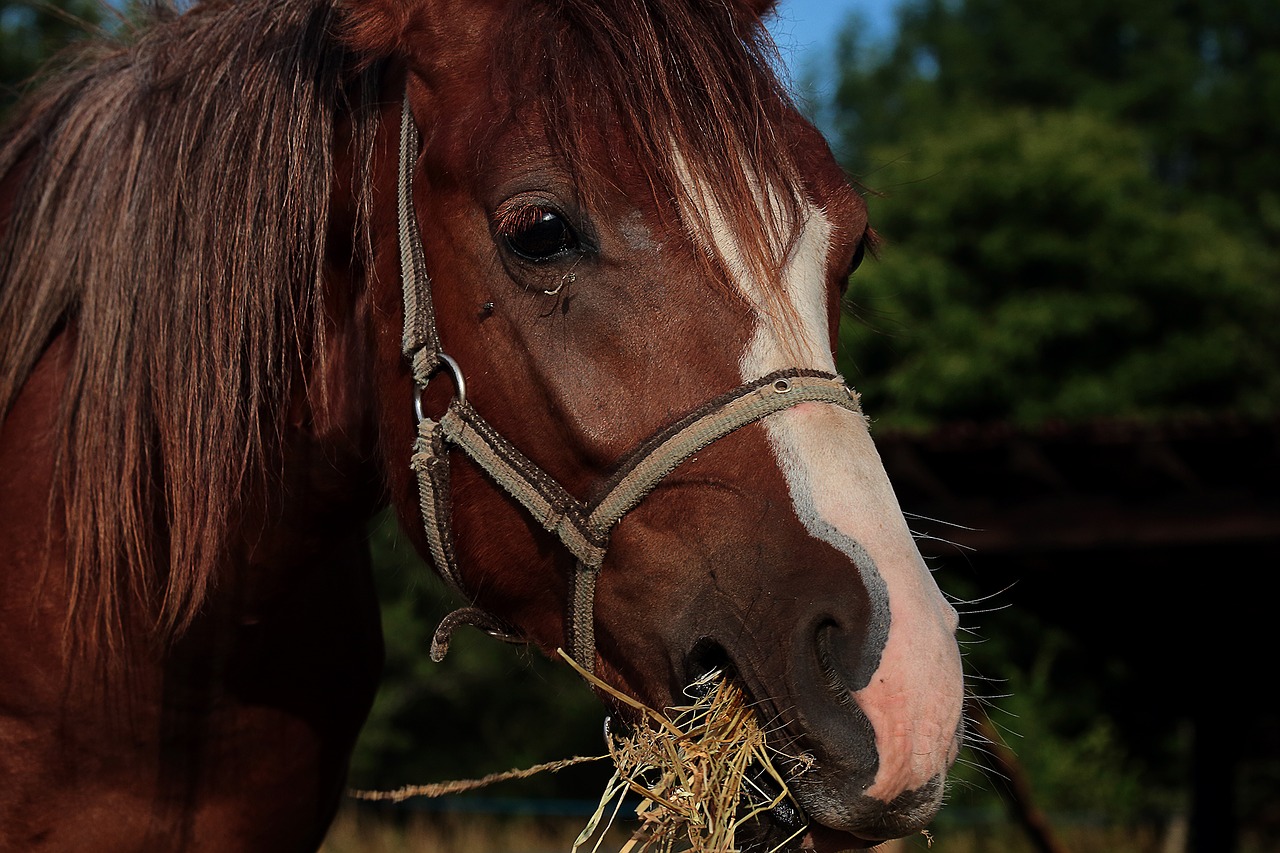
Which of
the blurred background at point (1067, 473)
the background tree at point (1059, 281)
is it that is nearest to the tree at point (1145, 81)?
the blurred background at point (1067, 473)

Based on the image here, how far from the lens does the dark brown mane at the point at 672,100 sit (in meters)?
1.65

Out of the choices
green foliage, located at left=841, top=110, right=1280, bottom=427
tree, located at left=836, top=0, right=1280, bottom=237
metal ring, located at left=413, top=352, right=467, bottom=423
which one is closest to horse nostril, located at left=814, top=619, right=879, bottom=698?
metal ring, located at left=413, top=352, right=467, bottom=423

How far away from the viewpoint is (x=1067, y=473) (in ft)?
19.3

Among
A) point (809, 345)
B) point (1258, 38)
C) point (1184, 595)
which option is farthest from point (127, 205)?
point (1258, 38)

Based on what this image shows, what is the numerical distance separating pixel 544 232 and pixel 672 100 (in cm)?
27

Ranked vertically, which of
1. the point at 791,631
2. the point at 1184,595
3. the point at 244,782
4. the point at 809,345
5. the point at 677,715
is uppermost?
the point at 809,345

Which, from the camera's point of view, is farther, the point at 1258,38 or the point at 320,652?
the point at 1258,38

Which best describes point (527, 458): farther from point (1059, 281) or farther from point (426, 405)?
point (1059, 281)

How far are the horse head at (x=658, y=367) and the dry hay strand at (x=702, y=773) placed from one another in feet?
0.12

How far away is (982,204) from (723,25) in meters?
16.0

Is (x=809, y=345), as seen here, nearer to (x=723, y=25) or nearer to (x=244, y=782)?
(x=723, y=25)

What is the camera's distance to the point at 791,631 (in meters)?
1.46

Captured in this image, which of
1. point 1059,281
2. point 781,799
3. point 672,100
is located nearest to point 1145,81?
point 1059,281

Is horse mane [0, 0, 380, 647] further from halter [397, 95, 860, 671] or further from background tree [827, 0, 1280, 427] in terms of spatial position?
background tree [827, 0, 1280, 427]
